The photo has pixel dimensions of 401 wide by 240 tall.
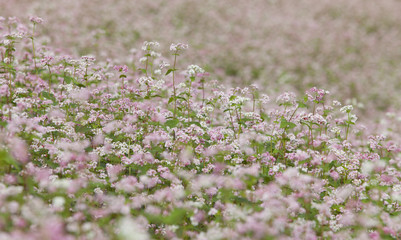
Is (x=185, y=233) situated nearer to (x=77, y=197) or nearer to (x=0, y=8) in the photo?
(x=77, y=197)

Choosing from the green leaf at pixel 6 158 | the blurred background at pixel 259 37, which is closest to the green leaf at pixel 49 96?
the green leaf at pixel 6 158

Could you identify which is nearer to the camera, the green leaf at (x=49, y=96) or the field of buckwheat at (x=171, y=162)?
the field of buckwheat at (x=171, y=162)

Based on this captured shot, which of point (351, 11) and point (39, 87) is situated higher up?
point (351, 11)

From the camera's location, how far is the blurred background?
17438mm

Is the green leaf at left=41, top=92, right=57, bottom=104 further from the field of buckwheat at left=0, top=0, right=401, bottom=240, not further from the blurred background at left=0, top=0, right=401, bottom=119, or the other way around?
the blurred background at left=0, top=0, right=401, bottom=119

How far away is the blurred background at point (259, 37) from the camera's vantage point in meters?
17.4

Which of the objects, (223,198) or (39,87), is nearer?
(223,198)

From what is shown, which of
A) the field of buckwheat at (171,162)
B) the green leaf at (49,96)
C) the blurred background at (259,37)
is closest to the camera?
the field of buckwheat at (171,162)

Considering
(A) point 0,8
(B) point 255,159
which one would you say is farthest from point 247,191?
(A) point 0,8

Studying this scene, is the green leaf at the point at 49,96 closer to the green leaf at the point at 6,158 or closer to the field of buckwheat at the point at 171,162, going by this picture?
the field of buckwheat at the point at 171,162

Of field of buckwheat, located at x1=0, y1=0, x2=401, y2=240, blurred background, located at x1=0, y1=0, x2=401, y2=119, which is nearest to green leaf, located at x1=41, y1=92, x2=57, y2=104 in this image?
field of buckwheat, located at x1=0, y1=0, x2=401, y2=240

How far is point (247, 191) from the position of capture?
4430 millimetres

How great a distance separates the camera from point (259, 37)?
2142 centimetres

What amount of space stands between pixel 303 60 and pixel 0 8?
14.5 meters
